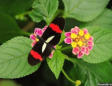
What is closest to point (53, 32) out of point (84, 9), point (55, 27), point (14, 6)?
point (55, 27)

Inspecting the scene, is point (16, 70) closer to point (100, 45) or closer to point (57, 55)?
point (57, 55)

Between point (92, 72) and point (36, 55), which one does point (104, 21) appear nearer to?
point (92, 72)

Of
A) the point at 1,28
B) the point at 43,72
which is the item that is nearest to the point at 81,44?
the point at 1,28

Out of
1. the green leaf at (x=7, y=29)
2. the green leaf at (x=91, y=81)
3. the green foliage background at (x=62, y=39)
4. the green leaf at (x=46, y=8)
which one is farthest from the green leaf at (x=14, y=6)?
the green leaf at (x=91, y=81)

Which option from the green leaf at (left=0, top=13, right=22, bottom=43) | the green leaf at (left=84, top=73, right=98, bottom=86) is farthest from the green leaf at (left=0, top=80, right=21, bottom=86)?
the green leaf at (left=84, top=73, right=98, bottom=86)

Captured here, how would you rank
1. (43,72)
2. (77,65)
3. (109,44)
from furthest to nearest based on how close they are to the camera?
(43,72)
(77,65)
(109,44)

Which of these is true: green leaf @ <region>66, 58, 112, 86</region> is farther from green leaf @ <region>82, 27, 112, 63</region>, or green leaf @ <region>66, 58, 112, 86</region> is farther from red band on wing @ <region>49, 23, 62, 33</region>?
red band on wing @ <region>49, 23, 62, 33</region>
